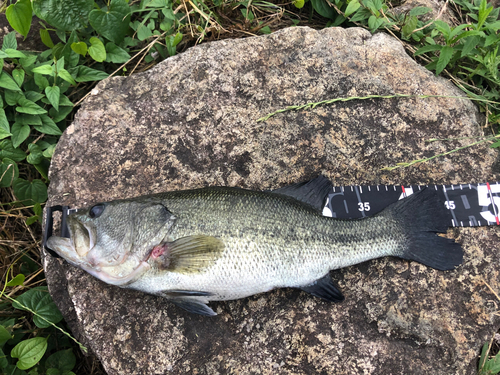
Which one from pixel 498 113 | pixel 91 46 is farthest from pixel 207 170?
pixel 498 113

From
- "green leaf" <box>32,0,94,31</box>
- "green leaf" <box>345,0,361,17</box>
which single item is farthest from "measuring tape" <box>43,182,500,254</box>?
"green leaf" <box>32,0,94,31</box>

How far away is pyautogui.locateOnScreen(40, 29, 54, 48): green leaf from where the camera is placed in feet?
12.6

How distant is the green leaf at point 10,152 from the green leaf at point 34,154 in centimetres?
9

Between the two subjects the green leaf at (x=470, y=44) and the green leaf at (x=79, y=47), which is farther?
the green leaf at (x=79, y=47)

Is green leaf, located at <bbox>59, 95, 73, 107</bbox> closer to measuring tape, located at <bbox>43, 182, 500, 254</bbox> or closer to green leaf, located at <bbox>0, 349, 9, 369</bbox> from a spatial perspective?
green leaf, located at <bbox>0, 349, 9, 369</bbox>

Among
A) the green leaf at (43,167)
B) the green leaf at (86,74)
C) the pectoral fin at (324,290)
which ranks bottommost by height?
the pectoral fin at (324,290)

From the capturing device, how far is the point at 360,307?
2908 mm

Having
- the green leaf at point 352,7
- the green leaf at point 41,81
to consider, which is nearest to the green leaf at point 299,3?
the green leaf at point 352,7

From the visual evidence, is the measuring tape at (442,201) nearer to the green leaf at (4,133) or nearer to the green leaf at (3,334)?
the green leaf at (3,334)

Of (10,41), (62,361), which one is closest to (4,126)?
(10,41)

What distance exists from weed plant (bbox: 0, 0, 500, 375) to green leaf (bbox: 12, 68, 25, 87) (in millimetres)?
12

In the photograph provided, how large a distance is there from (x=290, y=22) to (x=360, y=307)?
344 centimetres

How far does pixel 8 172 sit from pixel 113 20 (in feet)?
6.48

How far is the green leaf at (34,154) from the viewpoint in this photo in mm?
3619
